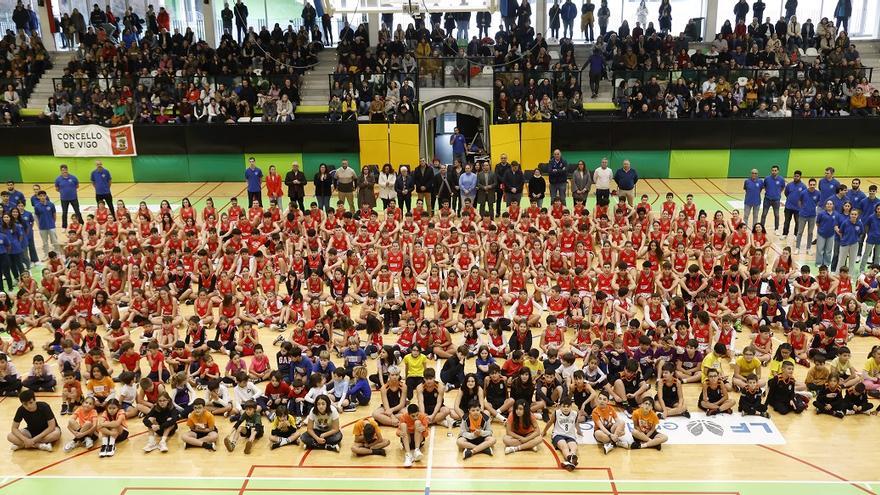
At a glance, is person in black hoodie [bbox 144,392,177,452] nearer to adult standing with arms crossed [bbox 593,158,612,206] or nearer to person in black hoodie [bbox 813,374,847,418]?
person in black hoodie [bbox 813,374,847,418]

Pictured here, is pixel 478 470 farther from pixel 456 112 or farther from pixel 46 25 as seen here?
pixel 46 25

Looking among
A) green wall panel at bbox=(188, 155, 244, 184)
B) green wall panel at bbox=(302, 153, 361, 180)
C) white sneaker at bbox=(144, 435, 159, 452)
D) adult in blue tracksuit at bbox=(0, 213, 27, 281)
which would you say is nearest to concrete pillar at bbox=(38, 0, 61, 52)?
green wall panel at bbox=(188, 155, 244, 184)

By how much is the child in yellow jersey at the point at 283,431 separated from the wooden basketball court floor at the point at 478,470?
0.12 meters

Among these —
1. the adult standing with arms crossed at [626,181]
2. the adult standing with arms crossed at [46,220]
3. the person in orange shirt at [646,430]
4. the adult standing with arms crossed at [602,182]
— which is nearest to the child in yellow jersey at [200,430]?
the person in orange shirt at [646,430]

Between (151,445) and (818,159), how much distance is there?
2336 cm

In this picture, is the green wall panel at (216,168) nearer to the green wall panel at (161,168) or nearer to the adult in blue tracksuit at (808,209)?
the green wall panel at (161,168)

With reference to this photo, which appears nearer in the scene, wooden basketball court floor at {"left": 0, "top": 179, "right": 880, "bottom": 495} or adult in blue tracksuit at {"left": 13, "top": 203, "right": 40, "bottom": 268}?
wooden basketball court floor at {"left": 0, "top": 179, "right": 880, "bottom": 495}

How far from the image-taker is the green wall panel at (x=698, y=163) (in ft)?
85.9

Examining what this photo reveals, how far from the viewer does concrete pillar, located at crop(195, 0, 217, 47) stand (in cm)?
3266

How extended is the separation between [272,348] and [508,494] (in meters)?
5.89

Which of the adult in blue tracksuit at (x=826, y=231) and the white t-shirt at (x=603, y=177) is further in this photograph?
the white t-shirt at (x=603, y=177)

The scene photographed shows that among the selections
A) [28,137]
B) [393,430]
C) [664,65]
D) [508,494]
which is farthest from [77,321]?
[664,65]

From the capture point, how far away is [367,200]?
20.9m

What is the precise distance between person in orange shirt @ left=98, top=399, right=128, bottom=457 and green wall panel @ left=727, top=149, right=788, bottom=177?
2173 centimetres
